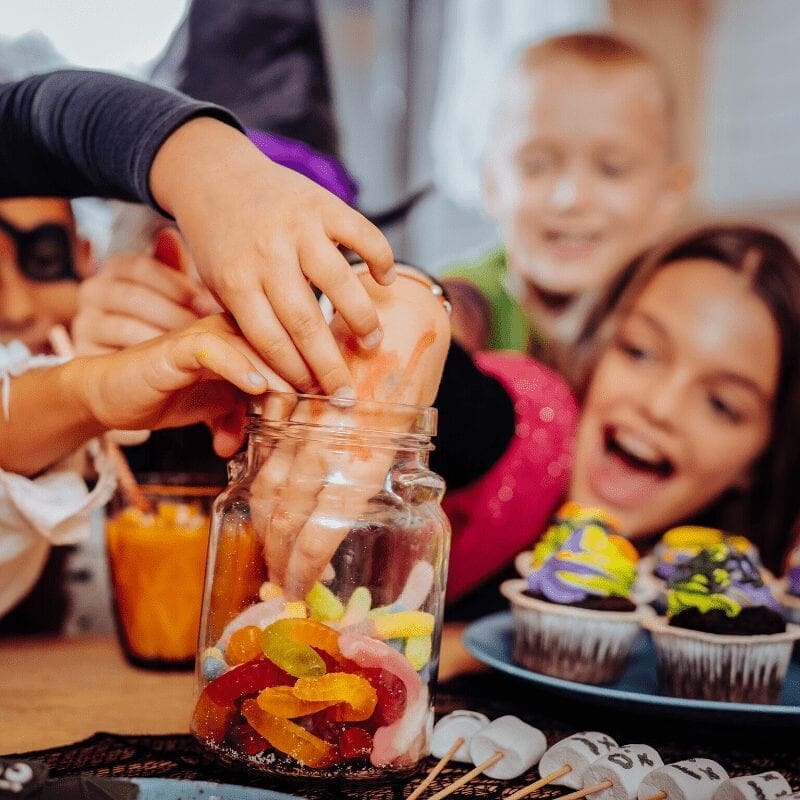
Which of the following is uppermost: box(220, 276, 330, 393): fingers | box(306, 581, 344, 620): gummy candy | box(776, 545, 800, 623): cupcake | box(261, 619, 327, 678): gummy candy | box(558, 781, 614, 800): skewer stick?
box(220, 276, 330, 393): fingers

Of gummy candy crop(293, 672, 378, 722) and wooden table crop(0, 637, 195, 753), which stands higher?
gummy candy crop(293, 672, 378, 722)

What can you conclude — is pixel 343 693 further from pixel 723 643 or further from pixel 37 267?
pixel 37 267

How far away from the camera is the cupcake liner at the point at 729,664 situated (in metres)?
0.89

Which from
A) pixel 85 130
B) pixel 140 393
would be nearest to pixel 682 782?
pixel 140 393

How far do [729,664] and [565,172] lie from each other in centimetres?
90

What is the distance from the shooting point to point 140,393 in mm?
677

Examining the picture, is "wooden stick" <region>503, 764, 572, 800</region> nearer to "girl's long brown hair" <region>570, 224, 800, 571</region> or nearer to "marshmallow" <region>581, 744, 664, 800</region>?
"marshmallow" <region>581, 744, 664, 800</region>

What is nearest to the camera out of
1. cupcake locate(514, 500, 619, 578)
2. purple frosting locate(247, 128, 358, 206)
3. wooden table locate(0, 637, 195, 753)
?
wooden table locate(0, 637, 195, 753)

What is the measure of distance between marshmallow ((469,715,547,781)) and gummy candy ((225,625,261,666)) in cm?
20

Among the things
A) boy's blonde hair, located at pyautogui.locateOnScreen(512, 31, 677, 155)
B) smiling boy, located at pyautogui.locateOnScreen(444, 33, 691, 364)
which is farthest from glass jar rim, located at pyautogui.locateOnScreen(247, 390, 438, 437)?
boy's blonde hair, located at pyautogui.locateOnScreen(512, 31, 677, 155)

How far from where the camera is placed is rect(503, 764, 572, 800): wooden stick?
60 centimetres

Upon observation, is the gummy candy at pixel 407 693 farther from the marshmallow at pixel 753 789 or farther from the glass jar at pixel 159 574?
the glass jar at pixel 159 574

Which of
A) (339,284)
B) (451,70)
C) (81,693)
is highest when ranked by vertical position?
(451,70)

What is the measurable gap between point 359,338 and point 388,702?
264mm
